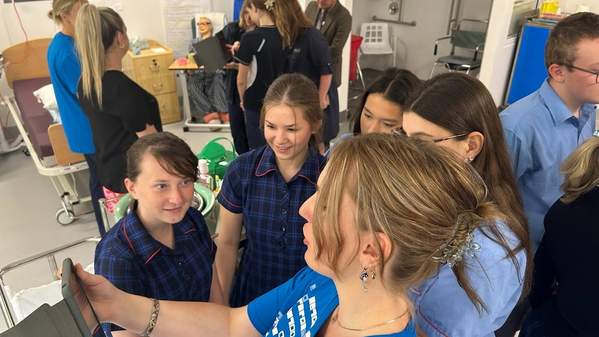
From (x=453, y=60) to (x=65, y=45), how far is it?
4479 millimetres

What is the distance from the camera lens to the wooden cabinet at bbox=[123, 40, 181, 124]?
462cm

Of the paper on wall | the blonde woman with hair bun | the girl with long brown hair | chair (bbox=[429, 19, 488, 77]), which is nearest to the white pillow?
the paper on wall

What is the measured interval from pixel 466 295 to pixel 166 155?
94 centimetres

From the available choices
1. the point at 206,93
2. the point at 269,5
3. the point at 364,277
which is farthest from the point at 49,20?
the point at 364,277

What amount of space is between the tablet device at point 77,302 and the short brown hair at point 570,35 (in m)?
1.78

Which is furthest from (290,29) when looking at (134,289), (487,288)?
(487,288)

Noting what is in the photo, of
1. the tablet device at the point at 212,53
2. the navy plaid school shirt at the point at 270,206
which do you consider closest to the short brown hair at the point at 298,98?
the navy plaid school shirt at the point at 270,206

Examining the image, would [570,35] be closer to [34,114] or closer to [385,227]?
[385,227]

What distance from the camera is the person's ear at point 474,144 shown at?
1.33 m

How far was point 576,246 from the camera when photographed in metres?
1.37

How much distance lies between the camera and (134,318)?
102cm

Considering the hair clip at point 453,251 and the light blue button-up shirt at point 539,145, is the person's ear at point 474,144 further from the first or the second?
the hair clip at point 453,251

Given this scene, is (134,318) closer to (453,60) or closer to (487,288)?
(487,288)

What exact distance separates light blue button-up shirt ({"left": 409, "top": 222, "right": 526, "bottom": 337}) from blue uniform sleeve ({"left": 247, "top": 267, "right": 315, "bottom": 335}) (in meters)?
0.28
